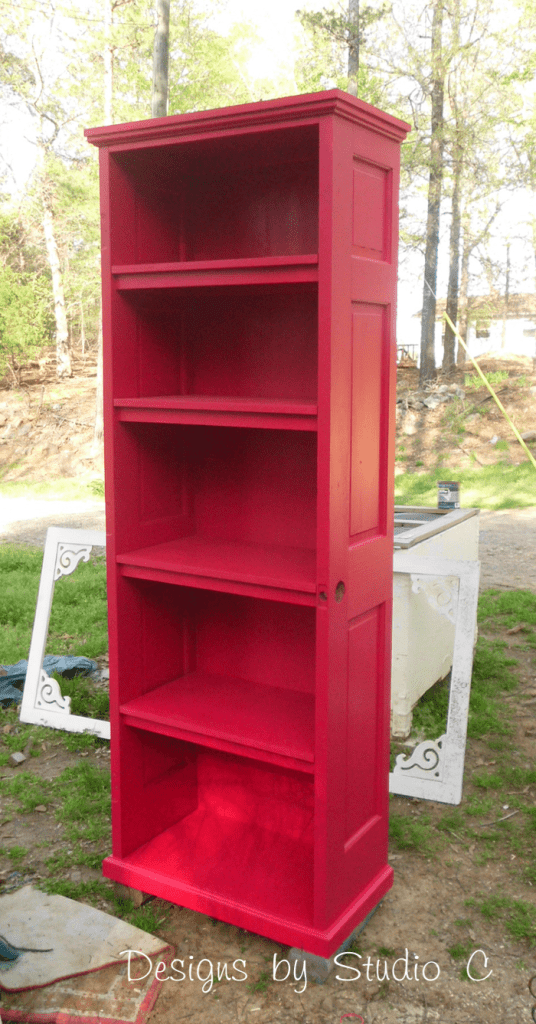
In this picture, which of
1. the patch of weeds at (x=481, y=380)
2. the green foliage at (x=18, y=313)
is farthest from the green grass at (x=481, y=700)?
the green foliage at (x=18, y=313)

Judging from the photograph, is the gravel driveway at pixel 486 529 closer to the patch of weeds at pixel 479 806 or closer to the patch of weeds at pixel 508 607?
the patch of weeds at pixel 508 607

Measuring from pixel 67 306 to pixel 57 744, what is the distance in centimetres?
1727

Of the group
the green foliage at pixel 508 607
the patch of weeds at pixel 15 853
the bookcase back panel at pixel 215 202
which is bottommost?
the patch of weeds at pixel 15 853

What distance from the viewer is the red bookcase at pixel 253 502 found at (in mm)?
2391

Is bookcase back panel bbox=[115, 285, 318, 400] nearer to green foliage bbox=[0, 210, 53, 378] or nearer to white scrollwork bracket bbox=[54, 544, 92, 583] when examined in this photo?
white scrollwork bracket bbox=[54, 544, 92, 583]

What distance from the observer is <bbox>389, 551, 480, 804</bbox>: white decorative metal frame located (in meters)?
3.55

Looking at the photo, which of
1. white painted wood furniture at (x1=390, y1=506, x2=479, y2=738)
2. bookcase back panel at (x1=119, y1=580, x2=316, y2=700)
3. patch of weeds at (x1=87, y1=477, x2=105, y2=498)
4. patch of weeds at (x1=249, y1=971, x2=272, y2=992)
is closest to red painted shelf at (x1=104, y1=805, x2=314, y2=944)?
patch of weeds at (x1=249, y1=971, x2=272, y2=992)

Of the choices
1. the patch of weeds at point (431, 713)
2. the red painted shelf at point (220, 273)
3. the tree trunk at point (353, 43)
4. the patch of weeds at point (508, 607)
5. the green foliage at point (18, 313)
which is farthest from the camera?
the green foliage at point (18, 313)

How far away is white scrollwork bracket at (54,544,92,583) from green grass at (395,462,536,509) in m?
6.82

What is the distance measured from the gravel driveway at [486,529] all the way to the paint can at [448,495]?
1.71 m

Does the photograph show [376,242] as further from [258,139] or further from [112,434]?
[112,434]

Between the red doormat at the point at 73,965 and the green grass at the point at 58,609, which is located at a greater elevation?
the green grass at the point at 58,609

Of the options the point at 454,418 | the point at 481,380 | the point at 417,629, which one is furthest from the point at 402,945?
the point at 481,380

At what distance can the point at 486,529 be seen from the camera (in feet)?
30.9
